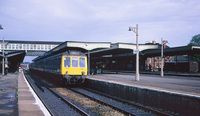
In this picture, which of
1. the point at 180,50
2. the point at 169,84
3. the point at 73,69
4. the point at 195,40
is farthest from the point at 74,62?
the point at 195,40

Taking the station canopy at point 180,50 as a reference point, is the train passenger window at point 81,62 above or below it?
below

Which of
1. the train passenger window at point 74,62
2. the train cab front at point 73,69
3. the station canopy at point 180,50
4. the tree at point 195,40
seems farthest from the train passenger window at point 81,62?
the tree at point 195,40

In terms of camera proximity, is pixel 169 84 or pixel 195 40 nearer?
pixel 169 84

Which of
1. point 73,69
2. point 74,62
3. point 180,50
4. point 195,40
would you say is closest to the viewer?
point 73,69

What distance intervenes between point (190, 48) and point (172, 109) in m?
22.7

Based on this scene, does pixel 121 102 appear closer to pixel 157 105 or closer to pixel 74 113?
pixel 157 105

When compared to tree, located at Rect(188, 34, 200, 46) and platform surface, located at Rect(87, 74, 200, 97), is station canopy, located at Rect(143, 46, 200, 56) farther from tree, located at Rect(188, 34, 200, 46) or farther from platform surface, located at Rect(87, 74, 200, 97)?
tree, located at Rect(188, 34, 200, 46)

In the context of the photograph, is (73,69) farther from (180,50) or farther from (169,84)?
(180,50)

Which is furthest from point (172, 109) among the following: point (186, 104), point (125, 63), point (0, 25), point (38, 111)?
point (125, 63)

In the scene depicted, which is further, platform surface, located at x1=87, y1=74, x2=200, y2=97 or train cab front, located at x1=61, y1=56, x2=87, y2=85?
train cab front, located at x1=61, y1=56, x2=87, y2=85

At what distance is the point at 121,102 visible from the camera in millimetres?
12148

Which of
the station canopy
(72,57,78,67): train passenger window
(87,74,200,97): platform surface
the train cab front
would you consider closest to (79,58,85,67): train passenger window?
the train cab front

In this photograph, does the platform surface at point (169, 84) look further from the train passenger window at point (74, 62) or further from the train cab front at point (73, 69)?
the train passenger window at point (74, 62)

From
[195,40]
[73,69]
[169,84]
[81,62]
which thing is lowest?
[169,84]
